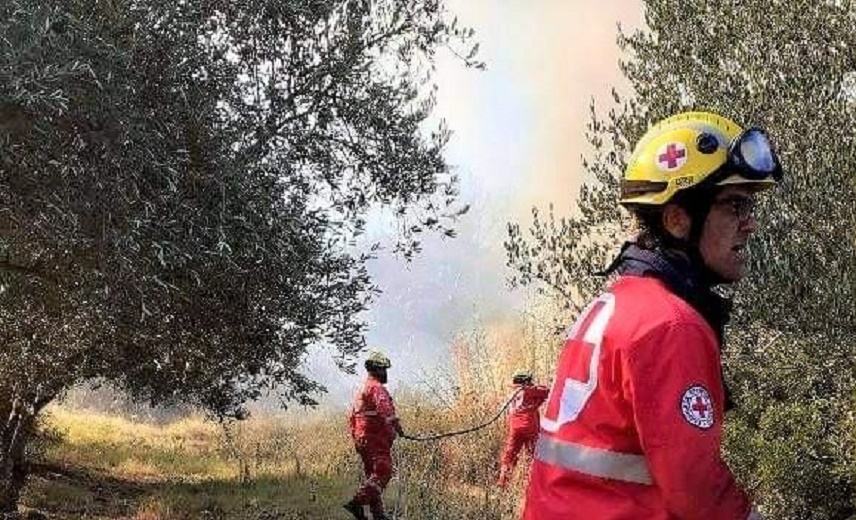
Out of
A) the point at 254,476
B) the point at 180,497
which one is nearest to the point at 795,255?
the point at 180,497

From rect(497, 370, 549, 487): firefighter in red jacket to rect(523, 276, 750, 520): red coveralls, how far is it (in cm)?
972

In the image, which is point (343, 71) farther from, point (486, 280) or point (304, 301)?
point (486, 280)

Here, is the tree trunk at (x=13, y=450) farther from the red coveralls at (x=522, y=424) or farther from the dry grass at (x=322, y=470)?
the red coveralls at (x=522, y=424)

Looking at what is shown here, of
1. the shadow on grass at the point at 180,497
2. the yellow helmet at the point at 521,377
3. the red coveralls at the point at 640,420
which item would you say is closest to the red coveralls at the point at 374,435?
the shadow on grass at the point at 180,497

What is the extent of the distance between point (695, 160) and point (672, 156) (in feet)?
0.18

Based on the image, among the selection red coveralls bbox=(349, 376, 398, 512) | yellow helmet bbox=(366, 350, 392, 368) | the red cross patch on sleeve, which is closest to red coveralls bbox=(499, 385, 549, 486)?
red coveralls bbox=(349, 376, 398, 512)

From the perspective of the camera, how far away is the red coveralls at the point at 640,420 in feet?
6.62

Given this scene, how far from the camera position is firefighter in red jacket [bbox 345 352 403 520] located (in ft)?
34.3

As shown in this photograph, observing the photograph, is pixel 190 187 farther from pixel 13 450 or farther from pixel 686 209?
pixel 13 450

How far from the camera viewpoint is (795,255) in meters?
9.26

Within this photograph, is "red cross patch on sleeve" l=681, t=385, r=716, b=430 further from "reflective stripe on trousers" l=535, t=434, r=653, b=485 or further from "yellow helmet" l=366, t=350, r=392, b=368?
"yellow helmet" l=366, t=350, r=392, b=368

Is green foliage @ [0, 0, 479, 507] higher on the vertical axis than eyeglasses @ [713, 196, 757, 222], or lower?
higher

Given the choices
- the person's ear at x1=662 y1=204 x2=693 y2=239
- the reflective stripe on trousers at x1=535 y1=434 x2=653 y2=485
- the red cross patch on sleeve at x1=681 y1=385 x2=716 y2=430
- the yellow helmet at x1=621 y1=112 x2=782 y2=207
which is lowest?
the reflective stripe on trousers at x1=535 y1=434 x2=653 y2=485

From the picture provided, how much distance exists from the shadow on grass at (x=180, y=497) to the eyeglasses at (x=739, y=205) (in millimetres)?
10211
